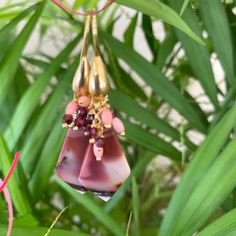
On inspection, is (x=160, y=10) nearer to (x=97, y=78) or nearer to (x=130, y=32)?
(x=97, y=78)

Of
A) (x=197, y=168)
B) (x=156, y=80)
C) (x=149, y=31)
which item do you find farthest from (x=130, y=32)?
(x=197, y=168)

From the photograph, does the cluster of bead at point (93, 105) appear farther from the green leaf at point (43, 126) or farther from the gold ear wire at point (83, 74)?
the green leaf at point (43, 126)

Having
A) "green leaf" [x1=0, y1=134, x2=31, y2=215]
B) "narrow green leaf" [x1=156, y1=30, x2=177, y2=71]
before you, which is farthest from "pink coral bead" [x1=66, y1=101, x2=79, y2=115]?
"narrow green leaf" [x1=156, y1=30, x2=177, y2=71]

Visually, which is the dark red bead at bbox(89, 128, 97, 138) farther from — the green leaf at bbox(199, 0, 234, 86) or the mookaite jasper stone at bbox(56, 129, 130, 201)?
the green leaf at bbox(199, 0, 234, 86)

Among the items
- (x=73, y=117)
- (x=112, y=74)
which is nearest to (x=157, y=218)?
(x=112, y=74)

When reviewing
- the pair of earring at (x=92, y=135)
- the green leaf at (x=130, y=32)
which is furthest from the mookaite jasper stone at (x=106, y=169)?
the green leaf at (x=130, y=32)

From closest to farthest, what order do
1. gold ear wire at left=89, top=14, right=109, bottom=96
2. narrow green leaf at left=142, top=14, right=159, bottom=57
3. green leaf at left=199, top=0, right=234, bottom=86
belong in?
gold ear wire at left=89, top=14, right=109, bottom=96
green leaf at left=199, top=0, right=234, bottom=86
narrow green leaf at left=142, top=14, right=159, bottom=57
